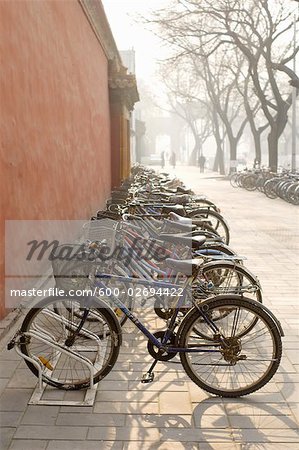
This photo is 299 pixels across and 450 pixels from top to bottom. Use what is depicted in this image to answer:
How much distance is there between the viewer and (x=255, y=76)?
70.8 feet

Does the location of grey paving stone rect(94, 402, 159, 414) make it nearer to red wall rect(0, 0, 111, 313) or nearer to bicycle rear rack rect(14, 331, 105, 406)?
bicycle rear rack rect(14, 331, 105, 406)

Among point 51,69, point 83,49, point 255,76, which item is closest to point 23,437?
point 51,69

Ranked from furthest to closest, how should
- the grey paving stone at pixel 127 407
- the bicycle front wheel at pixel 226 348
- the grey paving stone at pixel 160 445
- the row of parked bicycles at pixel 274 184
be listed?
the row of parked bicycles at pixel 274 184
the bicycle front wheel at pixel 226 348
the grey paving stone at pixel 127 407
the grey paving stone at pixel 160 445

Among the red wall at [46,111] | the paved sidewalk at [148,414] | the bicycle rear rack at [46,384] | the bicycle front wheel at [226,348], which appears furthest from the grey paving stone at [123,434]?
the red wall at [46,111]

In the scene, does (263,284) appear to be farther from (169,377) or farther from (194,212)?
(169,377)

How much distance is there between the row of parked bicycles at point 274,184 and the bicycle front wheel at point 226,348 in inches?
489

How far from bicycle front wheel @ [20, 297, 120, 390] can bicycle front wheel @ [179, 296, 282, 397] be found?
509 millimetres

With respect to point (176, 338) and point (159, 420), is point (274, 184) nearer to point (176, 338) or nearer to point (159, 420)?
point (176, 338)

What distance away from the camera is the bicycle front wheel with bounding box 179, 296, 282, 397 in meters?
3.61

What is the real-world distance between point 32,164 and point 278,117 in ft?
58.3

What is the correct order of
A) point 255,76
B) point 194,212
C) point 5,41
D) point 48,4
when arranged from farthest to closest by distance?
point 255,76
point 194,212
point 48,4
point 5,41

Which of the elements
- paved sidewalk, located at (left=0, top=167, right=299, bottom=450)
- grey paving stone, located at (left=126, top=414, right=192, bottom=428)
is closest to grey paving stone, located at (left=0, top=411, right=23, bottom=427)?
paved sidewalk, located at (left=0, top=167, right=299, bottom=450)

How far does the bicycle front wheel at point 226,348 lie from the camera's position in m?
3.61

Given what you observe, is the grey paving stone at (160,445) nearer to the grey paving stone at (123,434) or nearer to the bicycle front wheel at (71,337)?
the grey paving stone at (123,434)
